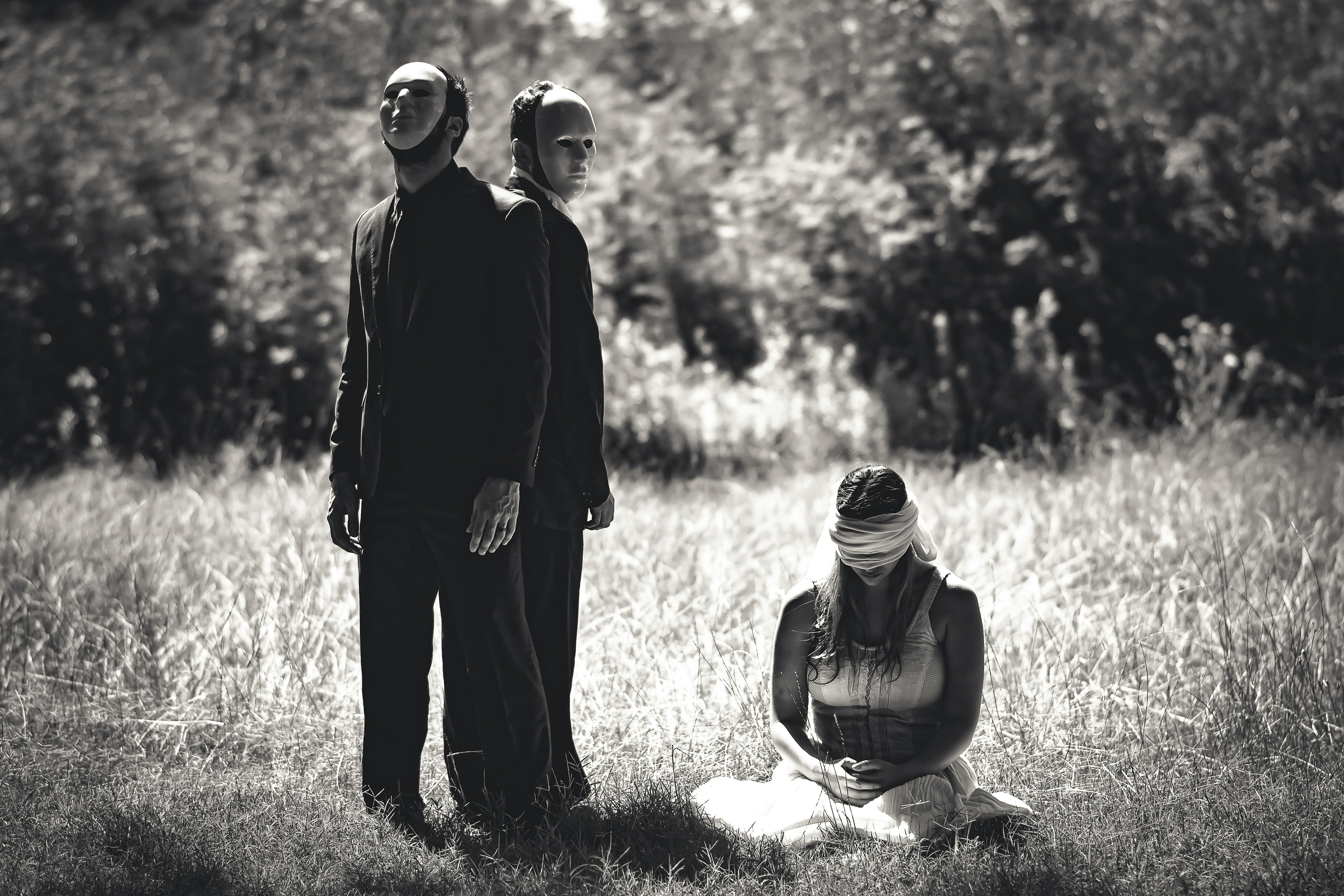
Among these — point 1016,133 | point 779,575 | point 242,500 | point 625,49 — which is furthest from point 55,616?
point 625,49

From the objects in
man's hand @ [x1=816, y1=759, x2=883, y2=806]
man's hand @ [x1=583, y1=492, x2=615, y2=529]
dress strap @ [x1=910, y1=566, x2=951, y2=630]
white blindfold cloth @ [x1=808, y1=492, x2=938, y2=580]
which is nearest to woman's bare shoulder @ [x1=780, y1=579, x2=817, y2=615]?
white blindfold cloth @ [x1=808, y1=492, x2=938, y2=580]

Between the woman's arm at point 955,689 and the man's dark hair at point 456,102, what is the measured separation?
1.82 m

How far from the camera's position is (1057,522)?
600 cm

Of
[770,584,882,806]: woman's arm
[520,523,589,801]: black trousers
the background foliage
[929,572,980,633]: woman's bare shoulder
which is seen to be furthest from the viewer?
the background foliage

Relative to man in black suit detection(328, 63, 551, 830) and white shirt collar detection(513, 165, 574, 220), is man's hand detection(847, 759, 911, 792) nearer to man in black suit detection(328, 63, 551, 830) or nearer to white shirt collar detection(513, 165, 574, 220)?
→ man in black suit detection(328, 63, 551, 830)

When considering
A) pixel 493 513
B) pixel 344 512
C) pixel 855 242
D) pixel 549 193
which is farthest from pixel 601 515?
pixel 855 242

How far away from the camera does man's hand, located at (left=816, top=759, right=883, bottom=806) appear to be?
330cm

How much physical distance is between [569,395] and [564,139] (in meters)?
0.73

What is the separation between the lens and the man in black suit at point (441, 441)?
3223 mm

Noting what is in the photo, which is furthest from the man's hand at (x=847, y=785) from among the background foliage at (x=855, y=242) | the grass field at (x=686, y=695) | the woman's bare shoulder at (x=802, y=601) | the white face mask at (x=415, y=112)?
the background foliage at (x=855, y=242)

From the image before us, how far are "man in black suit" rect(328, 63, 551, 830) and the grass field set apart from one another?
372 mm

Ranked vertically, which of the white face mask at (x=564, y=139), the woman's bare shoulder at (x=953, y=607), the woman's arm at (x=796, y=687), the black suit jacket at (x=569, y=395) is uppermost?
the white face mask at (x=564, y=139)

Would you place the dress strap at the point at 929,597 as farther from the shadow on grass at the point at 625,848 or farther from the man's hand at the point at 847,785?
the shadow on grass at the point at 625,848

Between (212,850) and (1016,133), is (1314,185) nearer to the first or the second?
(1016,133)
